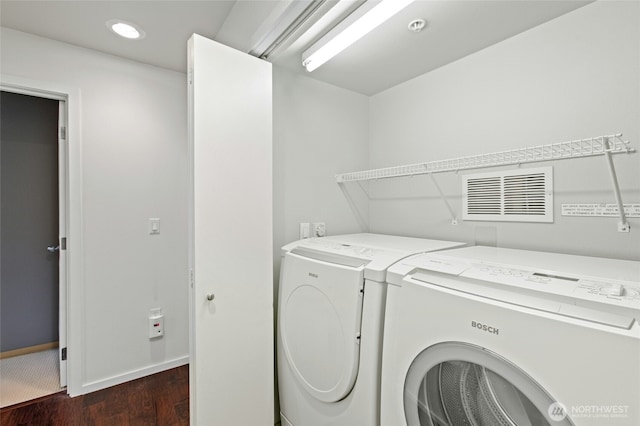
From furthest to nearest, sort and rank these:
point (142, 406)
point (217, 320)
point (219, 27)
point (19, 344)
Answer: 1. point (19, 344)
2. point (142, 406)
3. point (219, 27)
4. point (217, 320)

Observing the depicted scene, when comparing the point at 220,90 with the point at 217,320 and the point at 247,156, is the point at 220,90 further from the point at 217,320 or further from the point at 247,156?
the point at 217,320

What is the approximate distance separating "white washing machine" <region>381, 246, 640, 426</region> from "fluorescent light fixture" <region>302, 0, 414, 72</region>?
990 millimetres

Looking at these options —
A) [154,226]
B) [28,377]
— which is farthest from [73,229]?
[28,377]

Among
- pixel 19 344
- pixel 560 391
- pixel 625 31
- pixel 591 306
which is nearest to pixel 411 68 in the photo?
pixel 625 31

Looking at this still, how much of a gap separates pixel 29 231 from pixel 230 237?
2617 mm

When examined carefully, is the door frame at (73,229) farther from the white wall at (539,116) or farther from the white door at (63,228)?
the white wall at (539,116)

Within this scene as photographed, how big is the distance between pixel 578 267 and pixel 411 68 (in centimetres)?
144

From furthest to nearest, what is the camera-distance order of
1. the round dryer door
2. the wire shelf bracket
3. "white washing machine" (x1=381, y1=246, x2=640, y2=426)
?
1. the wire shelf bracket
2. the round dryer door
3. "white washing machine" (x1=381, y1=246, x2=640, y2=426)

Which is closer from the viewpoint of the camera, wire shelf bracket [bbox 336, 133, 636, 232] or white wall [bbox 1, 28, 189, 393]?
wire shelf bracket [bbox 336, 133, 636, 232]

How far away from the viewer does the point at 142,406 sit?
1.94 metres

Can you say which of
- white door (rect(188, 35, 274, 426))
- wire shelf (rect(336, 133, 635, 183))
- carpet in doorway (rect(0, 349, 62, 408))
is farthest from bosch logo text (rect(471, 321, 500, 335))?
carpet in doorway (rect(0, 349, 62, 408))

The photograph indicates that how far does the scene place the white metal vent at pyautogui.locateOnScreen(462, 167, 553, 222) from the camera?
56.5 inches

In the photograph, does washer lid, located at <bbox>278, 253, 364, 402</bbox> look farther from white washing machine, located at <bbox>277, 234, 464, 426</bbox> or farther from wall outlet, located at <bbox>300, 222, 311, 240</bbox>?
wall outlet, located at <bbox>300, 222, 311, 240</bbox>

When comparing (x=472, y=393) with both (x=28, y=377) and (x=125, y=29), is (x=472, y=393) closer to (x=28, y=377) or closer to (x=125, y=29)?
(x=125, y=29)
